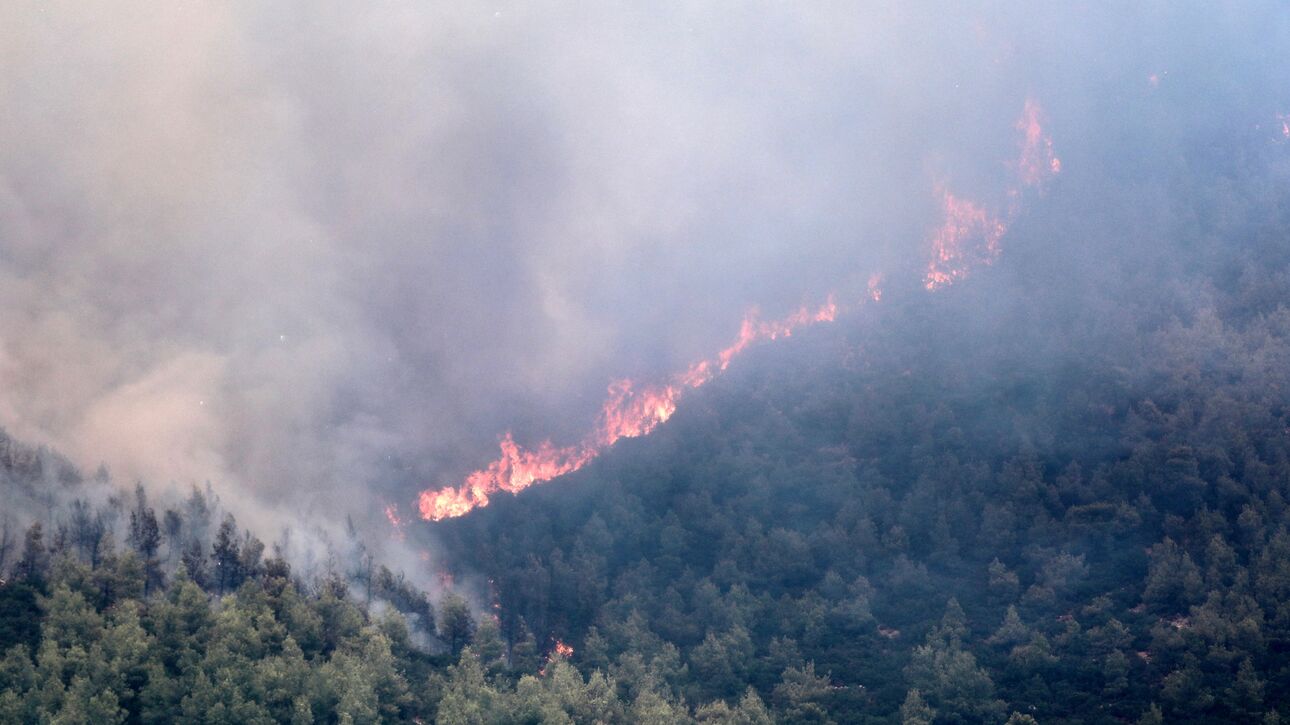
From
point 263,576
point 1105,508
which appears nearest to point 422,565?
point 263,576

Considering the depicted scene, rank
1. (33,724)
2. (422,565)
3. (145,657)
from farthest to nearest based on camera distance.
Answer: (422,565), (145,657), (33,724)

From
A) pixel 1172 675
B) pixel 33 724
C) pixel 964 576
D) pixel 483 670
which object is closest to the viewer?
pixel 33 724

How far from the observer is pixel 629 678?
70.7 metres

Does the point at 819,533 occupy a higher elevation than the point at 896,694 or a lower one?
higher

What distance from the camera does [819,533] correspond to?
87.7m

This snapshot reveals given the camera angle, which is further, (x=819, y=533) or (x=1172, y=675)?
(x=819, y=533)

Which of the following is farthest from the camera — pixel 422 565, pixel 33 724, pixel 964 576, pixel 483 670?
pixel 422 565

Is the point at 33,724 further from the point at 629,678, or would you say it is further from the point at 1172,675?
the point at 1172,675

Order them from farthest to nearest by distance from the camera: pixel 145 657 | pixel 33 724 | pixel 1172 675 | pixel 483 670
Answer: pixel 483 670, pixel 1172 675, pixel 145 657, pixel 33 724

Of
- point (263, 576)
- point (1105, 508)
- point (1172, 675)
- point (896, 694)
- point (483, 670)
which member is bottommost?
point (1172, 675)

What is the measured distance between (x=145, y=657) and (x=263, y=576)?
41.9 ft

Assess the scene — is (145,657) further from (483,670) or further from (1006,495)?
(1006,495)

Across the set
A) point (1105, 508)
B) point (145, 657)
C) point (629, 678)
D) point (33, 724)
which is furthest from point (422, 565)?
point (1105, 508)

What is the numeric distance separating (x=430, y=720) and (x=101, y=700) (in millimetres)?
14938
